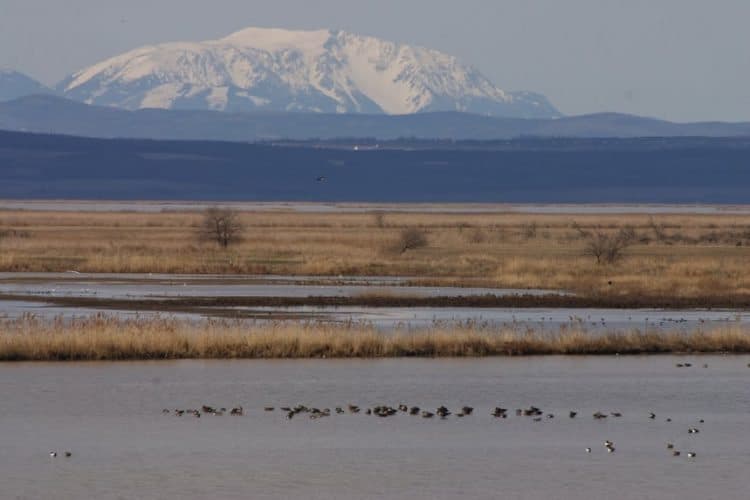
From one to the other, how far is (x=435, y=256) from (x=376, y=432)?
3973 cm

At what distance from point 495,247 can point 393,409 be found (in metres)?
44.7

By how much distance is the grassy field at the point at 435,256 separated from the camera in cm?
4941

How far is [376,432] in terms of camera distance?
23.0 metres

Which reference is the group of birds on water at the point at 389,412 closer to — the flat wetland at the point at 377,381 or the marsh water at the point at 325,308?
the flat wetland at the point at 377,381

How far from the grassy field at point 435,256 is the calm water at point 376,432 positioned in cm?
1753

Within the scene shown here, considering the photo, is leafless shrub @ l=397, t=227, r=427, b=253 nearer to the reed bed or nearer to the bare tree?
the bare tree

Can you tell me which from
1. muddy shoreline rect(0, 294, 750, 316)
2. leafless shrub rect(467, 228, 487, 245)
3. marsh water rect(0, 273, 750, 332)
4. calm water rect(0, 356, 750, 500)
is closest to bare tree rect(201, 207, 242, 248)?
leafless shrub rect(467, 228, 487, 245)

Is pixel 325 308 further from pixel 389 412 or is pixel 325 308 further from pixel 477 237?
pixel 477 237

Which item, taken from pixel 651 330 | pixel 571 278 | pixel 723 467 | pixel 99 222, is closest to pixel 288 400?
pixel 723 467

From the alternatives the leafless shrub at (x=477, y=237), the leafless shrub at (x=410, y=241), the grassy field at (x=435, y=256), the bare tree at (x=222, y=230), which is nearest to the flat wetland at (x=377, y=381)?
the grassy field at (x=435, y=256)

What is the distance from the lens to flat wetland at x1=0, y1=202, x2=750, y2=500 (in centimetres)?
1995

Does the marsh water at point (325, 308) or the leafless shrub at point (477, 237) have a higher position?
the marsh water at point (325, 308)

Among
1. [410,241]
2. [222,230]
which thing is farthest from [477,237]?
[222,230]

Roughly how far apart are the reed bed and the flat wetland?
0.14 feet
